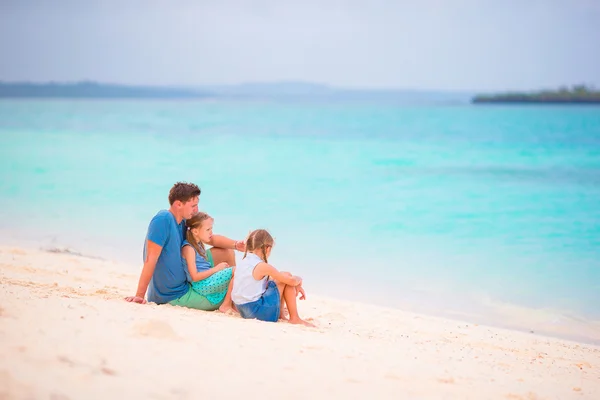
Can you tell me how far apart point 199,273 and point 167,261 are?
0.96 ft

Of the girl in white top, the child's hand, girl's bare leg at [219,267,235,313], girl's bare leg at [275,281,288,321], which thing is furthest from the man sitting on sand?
girl's bare leg at [275,281,288,321]

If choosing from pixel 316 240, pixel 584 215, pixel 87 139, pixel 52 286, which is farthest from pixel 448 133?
pixel 52 286

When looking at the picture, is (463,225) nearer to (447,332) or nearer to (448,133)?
(447,332)

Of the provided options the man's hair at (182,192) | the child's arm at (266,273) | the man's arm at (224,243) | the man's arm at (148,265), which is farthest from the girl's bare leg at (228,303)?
the man's hair at (182,192)

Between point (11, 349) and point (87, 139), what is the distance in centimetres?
3017

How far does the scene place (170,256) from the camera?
5309 mm

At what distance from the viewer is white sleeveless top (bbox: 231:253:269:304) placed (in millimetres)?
5320

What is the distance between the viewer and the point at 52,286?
5.91 meters

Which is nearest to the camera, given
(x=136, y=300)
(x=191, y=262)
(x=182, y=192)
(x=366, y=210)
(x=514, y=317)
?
(x=136, y=300)

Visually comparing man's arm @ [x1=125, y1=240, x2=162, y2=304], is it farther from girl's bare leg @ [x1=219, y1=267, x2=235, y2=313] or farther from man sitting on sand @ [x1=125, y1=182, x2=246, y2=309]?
girl's bare leg @ [x1=219, y1=267, x2=235, y2=313]

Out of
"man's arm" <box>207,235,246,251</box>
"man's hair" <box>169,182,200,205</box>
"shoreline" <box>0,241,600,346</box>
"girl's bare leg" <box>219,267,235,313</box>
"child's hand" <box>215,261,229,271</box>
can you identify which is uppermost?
"man's hair" <box>169,182,200,205</box>

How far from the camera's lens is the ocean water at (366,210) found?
885cm

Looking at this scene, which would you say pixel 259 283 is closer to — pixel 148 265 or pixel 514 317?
pixel 148 265

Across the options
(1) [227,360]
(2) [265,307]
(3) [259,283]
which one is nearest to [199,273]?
(3) [259,283]
